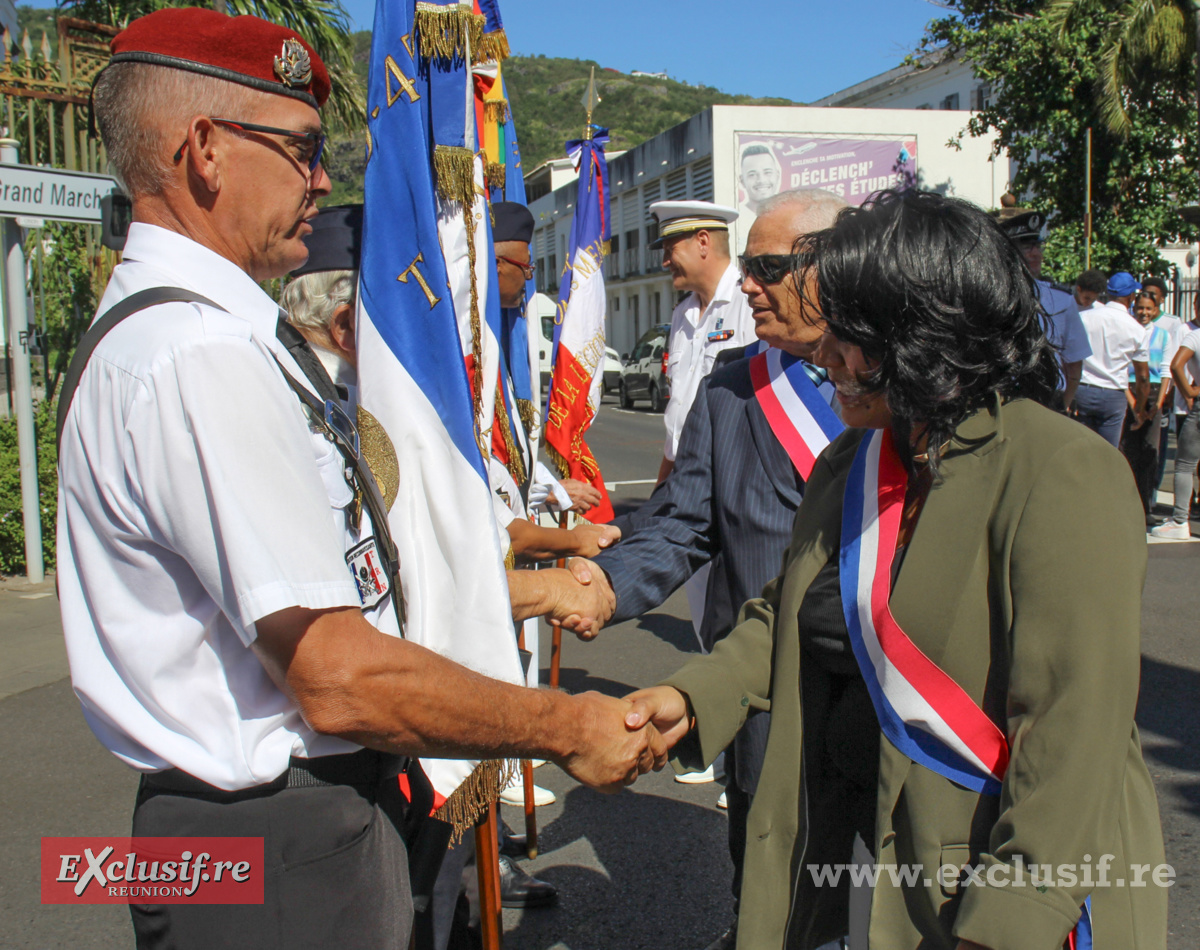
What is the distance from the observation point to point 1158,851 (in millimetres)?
1584

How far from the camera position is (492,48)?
10.8ft

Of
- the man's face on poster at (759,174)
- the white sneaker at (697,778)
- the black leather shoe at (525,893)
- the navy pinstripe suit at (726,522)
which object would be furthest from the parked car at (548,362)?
the navy pinstripe suit at (726,522)

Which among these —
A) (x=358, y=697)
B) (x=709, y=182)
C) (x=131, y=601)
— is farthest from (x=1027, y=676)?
(x=709, y=182)

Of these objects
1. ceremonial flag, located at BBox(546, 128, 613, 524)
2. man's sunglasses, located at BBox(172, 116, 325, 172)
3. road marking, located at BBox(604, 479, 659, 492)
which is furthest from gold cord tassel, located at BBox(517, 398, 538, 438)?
road marking, located at BBox(604, 479, 659, 492)

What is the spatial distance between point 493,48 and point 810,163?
31430 mm

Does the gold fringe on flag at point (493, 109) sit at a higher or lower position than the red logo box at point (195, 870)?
higher

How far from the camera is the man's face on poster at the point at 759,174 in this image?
3284 centimetres

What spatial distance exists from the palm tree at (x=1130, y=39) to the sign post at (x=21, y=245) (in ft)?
52.1

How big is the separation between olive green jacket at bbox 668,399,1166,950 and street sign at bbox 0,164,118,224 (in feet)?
20.5

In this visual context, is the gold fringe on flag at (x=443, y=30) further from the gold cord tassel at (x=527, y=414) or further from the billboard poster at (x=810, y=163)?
the billboard poster at (x=810, y=163)

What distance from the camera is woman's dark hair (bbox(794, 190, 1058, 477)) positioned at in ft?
5.30

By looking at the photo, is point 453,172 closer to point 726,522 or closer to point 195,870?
point 726,522

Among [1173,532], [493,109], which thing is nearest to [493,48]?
[493,109]

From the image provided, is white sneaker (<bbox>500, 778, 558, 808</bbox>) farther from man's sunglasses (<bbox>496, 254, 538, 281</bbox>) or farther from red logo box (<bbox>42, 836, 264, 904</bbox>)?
red logo box (<bbox>42, 836, 264, 904</bbox>)
